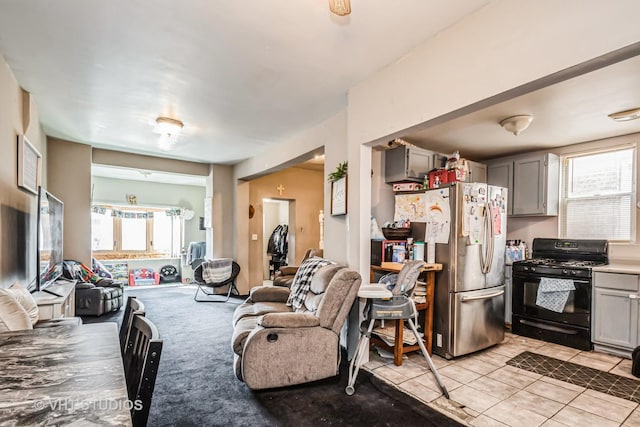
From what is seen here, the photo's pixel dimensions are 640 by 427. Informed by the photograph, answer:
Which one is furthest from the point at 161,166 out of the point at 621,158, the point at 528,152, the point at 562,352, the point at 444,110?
the point at 621,158

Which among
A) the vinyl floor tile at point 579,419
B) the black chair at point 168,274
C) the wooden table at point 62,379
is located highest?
the wooden table at point 62,379

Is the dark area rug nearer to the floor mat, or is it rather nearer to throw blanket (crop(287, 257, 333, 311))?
throw blanket (crop(287, 257, 333, 311))

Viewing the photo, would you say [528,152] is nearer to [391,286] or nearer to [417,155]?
[417,155]

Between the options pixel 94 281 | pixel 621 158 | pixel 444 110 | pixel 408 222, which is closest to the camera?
pixel 444 110

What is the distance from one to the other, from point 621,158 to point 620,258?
3.91 feet

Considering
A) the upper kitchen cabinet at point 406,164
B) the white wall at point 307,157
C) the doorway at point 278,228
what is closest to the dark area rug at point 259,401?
the white wall at point 307,157

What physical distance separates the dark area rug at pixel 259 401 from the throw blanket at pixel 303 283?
728 millimetres

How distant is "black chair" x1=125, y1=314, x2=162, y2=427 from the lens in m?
0.99

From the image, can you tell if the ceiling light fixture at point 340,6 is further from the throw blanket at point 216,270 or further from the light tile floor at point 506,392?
the throw blanket at point 216,270

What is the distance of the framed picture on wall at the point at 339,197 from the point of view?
3250 millimetres

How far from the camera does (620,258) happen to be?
375 cm

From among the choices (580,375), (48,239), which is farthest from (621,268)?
(48,239)

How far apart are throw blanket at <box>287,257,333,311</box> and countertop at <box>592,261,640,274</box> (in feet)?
9.34

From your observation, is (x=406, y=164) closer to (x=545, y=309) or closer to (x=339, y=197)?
(x=339, y=197)
